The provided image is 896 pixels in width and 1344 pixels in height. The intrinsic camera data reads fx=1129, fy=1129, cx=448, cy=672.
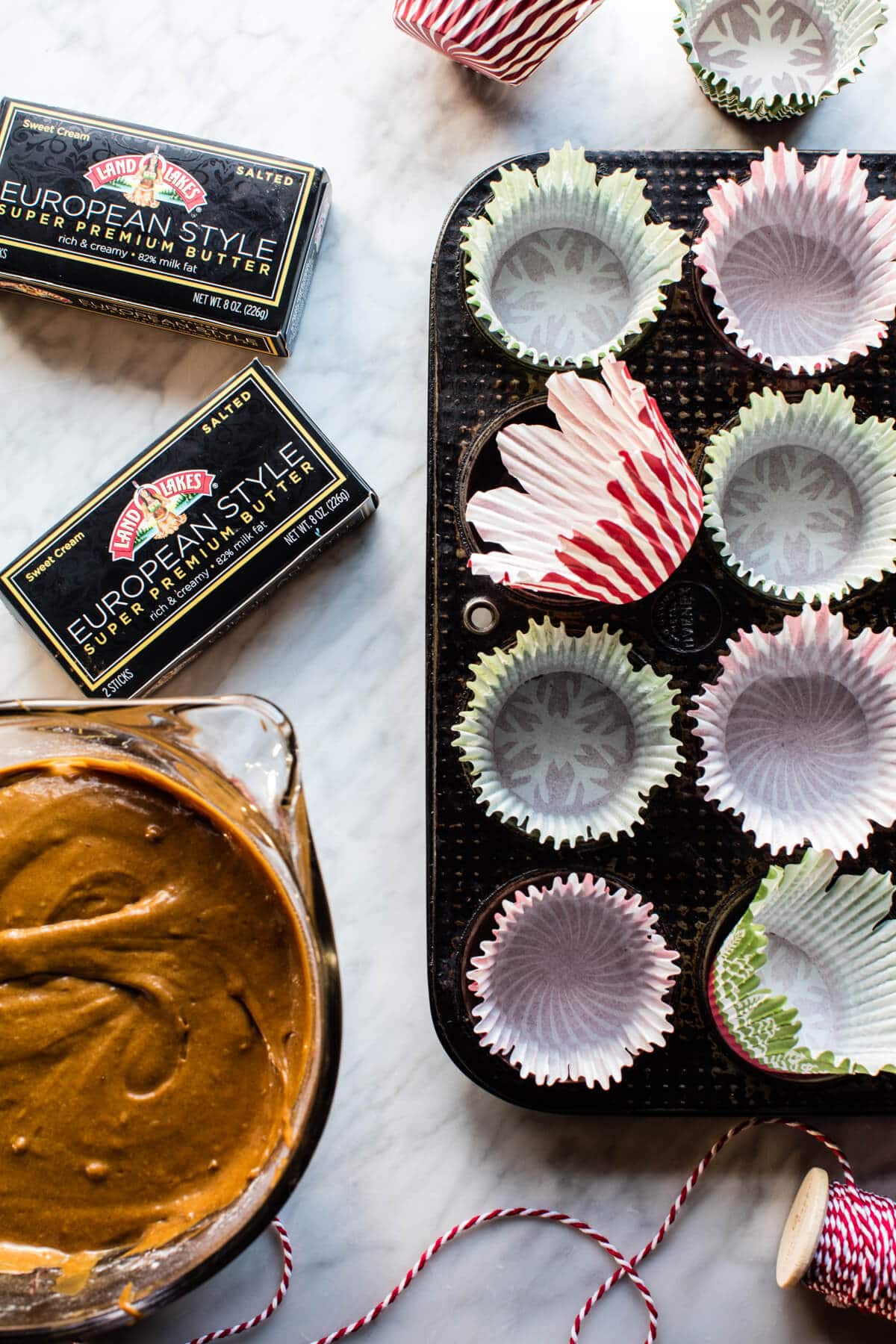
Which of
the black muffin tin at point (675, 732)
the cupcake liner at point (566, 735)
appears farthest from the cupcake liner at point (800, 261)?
the cupcake liner at point (566, 735)

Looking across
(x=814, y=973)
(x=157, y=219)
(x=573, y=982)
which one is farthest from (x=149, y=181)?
(x=814, y=973)

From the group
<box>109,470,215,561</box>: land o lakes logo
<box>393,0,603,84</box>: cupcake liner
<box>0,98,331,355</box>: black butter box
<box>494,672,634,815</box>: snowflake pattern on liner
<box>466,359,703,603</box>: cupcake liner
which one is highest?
<box>393,0,603,84</box>: cupcake liner

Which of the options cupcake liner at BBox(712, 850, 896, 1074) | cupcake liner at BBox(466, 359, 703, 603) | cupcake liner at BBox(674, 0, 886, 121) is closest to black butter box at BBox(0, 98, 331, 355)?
cupcake liner at BBox(466, 359, 703, 603)

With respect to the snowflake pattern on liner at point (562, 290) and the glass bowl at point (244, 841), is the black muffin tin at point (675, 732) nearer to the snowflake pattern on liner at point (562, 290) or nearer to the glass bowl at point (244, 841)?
the snowflake pattern on liner at point (562, 290)

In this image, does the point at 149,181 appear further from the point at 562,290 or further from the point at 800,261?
the point at 800,261

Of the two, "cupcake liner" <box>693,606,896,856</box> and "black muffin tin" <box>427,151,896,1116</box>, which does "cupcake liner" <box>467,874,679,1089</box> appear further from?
"cupcake liner" <box>693,606,896,856</box>

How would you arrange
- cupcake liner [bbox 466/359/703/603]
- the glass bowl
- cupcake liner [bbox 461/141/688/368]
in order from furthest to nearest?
cupcake liner [bbox 461/141/688/368] < cupcake liner [bbox 466/359/703/603] < the glass bowl

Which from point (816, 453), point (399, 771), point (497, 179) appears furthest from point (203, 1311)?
point (497, 179)
